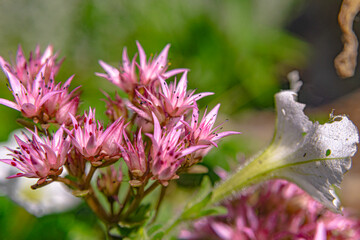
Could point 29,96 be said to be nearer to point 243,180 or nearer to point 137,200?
point 137,200

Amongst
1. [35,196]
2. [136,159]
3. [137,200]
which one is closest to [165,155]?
[136,159]

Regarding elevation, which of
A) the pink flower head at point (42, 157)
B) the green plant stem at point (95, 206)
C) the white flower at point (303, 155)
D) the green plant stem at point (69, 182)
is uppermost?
the white flower at point (303, 155)

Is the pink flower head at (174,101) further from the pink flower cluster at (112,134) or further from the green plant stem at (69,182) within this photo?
the green plant stem at (69,182)

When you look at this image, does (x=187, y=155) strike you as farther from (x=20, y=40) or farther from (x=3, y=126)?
(x=20, y=40)

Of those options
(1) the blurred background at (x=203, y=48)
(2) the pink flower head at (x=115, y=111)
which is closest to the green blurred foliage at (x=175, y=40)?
(1) the blurred background at (x=203, y=48)

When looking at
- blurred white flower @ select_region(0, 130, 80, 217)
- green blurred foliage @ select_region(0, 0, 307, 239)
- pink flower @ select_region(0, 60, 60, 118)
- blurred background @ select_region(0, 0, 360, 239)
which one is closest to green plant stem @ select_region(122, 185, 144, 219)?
pink flower @ select_region(0, 60, 60, 118)

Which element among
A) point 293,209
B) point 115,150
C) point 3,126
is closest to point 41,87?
point 115,150

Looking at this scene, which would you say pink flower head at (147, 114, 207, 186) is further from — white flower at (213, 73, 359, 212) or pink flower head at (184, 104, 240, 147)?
white flower at (213, 73, 359, 212)
